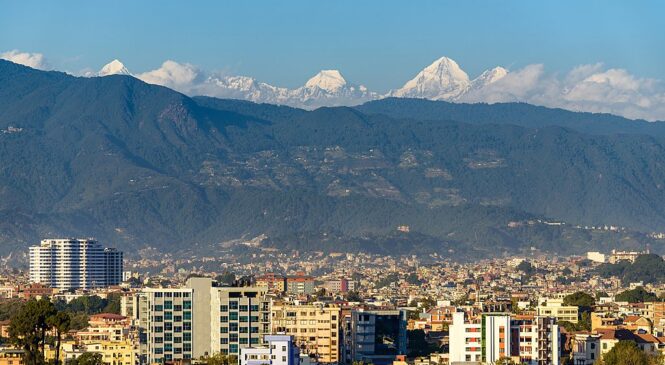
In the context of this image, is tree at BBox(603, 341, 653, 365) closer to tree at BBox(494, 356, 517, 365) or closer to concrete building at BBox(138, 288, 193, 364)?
tree at BBox(494, 356, 517, 365)

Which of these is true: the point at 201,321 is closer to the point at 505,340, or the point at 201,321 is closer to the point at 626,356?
the point at 505,340

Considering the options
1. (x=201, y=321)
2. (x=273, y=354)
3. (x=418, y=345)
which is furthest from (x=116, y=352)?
(x=273, y=354)

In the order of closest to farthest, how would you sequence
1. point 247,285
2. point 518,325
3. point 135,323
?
point 518,325 < point 247,285 < point 135,323

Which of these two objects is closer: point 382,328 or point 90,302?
point 382,328

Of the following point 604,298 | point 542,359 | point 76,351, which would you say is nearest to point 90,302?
point 604,298

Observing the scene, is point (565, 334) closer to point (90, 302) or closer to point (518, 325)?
point (518, 325)

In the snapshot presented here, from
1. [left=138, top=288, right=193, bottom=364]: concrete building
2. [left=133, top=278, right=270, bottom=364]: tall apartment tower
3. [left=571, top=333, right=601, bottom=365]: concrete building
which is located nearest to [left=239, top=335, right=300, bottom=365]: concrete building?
[left=133, top=278, right=270, bottom=364]: tall apartment tower
